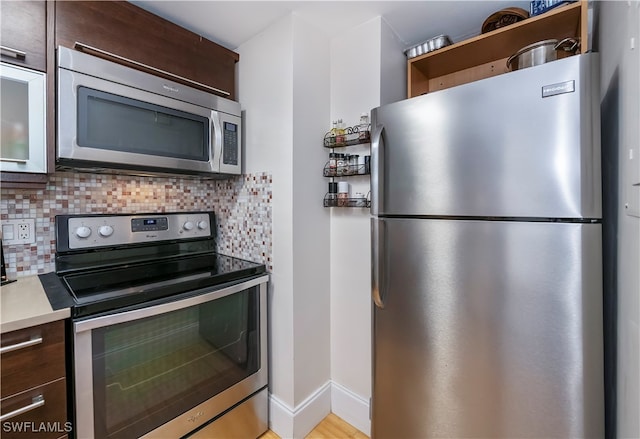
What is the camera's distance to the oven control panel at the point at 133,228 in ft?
4.68

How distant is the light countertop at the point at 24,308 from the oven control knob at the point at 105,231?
36cm

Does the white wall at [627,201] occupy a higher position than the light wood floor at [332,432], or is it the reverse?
the white wall at [627,201]

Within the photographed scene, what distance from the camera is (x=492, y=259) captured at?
0.92 m

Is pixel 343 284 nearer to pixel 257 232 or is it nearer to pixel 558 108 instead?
pixel 257 232

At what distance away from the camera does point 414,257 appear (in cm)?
107

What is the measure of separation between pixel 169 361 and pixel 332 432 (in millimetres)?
998

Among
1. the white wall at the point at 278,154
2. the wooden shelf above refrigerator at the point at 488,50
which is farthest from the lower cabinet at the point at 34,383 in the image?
the wooden shelf above refrigerator at the point at 488,50

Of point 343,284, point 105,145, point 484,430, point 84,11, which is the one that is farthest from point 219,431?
point 84,11

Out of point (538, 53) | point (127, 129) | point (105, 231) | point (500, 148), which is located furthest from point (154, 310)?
point (538, 53)

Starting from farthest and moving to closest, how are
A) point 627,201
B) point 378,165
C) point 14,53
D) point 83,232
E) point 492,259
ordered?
1. point 83,232
2. point 378,165
3. point 14,53
4. point 492,259
5. point 627,201

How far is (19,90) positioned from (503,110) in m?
1.72

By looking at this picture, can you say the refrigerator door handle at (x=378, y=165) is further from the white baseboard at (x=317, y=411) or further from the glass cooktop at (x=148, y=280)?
the white baseboard at (x=317, y=411)

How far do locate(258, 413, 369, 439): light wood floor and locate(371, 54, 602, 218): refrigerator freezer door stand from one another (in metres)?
1.28

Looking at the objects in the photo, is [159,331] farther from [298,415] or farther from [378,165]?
[378,165]
